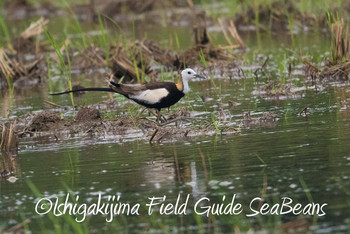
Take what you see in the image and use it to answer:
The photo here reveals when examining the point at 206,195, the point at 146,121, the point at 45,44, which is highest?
the point at 206,195

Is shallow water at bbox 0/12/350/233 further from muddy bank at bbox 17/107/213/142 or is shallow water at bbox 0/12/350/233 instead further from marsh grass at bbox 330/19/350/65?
marsh grass at bbox 330/19/350/65

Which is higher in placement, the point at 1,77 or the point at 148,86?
the point at 148,86

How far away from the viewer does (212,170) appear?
7.21 metres

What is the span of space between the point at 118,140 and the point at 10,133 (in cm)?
127

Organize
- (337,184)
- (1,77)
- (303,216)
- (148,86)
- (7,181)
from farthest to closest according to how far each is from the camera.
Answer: (1,77), (148,86), (7,181), (337,184), (303,216)

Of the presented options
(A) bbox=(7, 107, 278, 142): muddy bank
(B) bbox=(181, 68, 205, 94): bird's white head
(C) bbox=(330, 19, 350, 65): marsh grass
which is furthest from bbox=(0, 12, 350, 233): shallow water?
(C) bbox=(330, 19, 350, 65): marsh grass

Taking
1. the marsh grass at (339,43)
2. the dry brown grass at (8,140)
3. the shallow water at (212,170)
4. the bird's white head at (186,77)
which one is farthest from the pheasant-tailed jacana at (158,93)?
the marsh grass at (339,43)

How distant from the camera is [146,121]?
33.8 ft

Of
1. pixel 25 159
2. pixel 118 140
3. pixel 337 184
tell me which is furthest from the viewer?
pixel 118 140

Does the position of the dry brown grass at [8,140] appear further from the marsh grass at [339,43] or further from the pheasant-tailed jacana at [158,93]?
the marsh grass at [339,43]

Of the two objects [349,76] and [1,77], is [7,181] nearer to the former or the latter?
[349,76]

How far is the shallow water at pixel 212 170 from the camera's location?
19.4ft

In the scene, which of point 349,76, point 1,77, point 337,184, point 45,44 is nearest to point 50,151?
point 337,184

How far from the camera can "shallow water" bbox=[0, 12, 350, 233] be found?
591 centimetres
